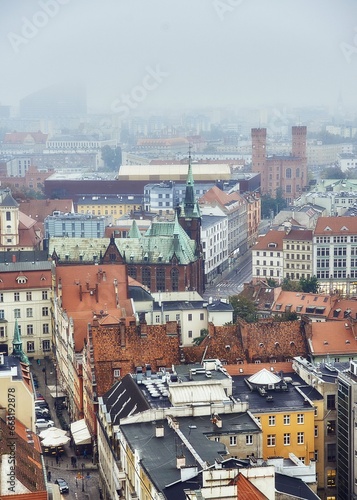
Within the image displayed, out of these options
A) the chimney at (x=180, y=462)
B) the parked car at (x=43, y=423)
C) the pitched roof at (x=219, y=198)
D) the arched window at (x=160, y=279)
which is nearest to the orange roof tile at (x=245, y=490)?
the chimney at (x=180, y=462)

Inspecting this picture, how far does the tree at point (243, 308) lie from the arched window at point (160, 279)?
45.7 feet

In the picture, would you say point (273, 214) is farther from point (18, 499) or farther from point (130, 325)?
Result: point (18, 499)

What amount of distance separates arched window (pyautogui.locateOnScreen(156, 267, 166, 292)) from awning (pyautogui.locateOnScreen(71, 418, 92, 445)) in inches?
1501

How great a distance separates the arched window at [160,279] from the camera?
111750 millimetres

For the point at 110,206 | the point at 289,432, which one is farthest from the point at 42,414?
the point at 110,206

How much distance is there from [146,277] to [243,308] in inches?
706

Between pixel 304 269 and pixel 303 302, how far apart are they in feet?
91.3

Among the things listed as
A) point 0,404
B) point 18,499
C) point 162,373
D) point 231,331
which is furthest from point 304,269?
point 18,499

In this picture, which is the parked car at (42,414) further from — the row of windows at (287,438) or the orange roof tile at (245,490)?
the orange roof tile at (245,490)

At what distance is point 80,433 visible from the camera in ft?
237

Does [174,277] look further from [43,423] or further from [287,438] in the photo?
[287,438]

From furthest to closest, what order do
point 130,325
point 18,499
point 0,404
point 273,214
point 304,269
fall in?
point 273,214, point 304,269, point 130,325, point 0,404, point 18,499

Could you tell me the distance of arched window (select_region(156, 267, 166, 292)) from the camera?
367ft

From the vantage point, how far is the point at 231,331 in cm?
7800
